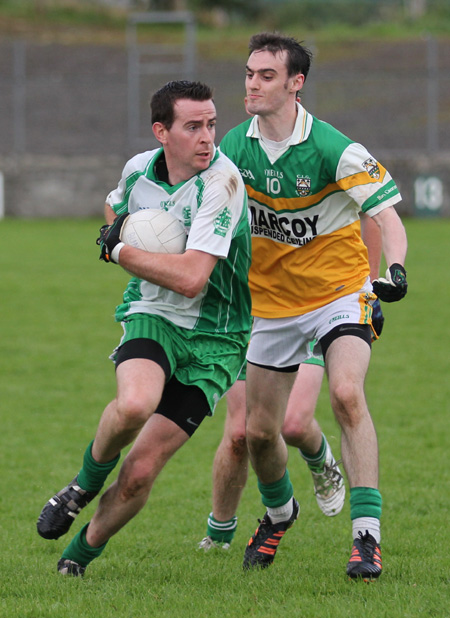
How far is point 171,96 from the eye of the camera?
16.0 ft

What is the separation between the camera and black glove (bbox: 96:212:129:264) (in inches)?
186

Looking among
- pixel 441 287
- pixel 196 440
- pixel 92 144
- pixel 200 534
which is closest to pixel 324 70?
Answer: pixel 92 144

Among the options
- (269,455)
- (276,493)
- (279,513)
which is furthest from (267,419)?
(279,513)

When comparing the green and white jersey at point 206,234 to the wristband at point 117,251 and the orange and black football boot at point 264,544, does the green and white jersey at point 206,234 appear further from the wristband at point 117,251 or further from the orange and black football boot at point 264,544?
the orange and black football boot at point 264,544

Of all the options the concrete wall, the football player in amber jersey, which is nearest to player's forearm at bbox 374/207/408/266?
the football player in amber jersey

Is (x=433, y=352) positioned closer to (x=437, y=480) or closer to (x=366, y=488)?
(x=437, y=480)

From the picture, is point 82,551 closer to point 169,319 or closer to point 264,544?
point 264,544

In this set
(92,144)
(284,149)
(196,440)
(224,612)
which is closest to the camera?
(224,612)

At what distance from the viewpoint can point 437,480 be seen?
6773 millimetres

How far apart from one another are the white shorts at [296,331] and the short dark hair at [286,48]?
45.9 inches

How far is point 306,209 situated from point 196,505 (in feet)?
6.94

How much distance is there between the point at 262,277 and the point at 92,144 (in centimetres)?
2826

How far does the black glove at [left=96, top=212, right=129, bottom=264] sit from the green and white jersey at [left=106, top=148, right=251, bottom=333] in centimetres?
21

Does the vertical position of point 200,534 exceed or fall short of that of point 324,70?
it falls short
